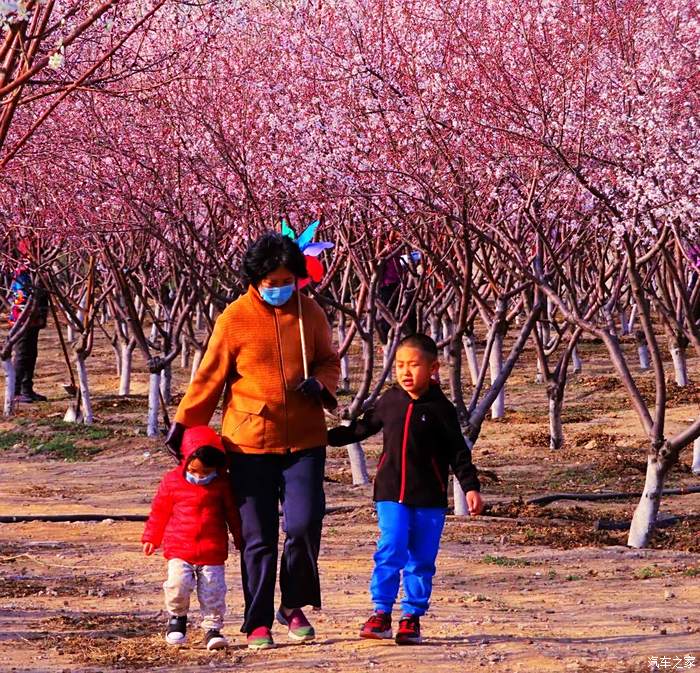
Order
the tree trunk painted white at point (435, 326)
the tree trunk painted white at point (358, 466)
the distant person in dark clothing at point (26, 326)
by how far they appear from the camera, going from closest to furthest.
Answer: the tree trunk painted white at point (358, 466) → the distant person in dark clothing at point (26, 326) → the tree trunk painted white at point (435, 326)

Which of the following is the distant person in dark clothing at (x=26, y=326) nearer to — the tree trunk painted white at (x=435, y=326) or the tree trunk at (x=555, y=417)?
the tree trunk painted white at (x=435, y=326)

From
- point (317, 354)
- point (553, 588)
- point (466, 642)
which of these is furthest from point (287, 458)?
point (553, 588)

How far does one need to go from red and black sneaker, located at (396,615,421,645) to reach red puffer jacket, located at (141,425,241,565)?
77cm

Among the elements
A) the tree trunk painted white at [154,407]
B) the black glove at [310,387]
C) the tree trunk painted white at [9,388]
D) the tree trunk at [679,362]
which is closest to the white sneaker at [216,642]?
the black glove at [310,387]

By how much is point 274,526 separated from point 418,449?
2.25 feet

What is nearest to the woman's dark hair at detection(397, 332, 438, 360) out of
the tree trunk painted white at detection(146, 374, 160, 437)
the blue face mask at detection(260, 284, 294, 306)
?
the blue face mask at detection(260, 284, 294, 306)

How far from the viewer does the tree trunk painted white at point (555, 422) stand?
14.2 metres

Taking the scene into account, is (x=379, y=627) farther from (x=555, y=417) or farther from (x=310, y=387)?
(x=555, y=417)

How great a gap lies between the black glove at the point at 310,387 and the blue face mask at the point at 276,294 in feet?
1.17

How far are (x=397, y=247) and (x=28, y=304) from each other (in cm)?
770

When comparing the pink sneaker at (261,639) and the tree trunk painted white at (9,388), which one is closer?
the pink sneaker at (261,639)

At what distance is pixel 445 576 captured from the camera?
8328 mm

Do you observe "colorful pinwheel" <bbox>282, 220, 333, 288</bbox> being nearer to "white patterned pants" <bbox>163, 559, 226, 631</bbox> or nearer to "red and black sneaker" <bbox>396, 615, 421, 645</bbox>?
"white patterned pants" <bbox>163, 559, 226, 631</bbox>

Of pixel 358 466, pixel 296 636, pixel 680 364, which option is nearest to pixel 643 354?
pixel 680 364
